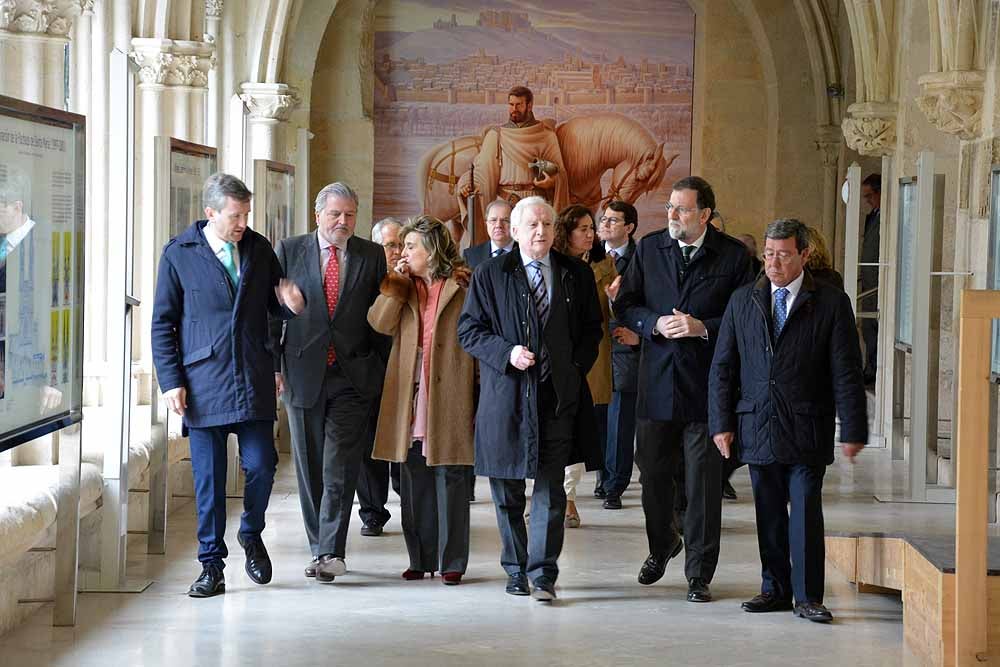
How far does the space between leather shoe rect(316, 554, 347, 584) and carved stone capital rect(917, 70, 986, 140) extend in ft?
16.5

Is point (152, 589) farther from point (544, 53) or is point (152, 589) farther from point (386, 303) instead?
point (544, 53)

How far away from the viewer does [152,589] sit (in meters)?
6.17

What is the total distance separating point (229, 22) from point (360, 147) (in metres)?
3.09

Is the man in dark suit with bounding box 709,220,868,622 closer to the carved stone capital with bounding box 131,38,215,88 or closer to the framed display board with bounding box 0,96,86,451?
the framed display board with bounding box 0,96,86,451

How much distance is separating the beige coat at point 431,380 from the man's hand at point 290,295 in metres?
0.32

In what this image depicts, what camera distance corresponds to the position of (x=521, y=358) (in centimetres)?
578

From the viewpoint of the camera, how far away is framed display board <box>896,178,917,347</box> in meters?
9.52

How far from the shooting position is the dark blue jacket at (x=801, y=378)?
5570mm

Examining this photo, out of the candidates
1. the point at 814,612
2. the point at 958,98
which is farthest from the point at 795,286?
the point at 958,98

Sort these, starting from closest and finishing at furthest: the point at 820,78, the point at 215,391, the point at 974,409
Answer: the point at 974,409
the point at 215,391
the point at 820,78

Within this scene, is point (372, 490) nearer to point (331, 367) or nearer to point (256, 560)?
point (331, 367)

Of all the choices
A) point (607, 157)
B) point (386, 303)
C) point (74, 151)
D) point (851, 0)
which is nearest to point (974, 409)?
point (386, 303)

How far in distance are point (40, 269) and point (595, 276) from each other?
3205mm

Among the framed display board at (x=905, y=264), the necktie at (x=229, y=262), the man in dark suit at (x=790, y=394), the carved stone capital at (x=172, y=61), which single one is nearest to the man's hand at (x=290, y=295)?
the necktie at (x=229, y=262)
